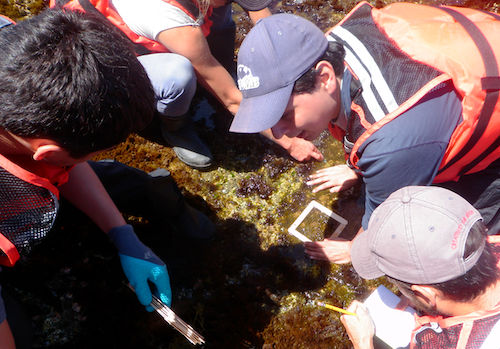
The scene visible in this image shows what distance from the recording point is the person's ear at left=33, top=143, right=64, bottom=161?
1516 millimetres

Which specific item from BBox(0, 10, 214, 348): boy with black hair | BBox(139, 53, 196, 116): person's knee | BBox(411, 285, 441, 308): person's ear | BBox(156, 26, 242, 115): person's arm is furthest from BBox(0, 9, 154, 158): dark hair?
BBox(411, 285, 441, 308): person's ear

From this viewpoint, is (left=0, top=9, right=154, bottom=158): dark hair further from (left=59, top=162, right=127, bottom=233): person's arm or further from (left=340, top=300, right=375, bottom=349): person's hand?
(left=340, top=300, right=375, bottom=349): person's hand

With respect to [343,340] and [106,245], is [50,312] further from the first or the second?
[343,340]

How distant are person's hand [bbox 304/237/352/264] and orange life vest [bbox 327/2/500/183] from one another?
3.72 feet

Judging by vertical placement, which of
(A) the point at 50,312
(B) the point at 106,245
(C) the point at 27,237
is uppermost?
(C) the point at 27,237

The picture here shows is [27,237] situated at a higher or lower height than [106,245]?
higher

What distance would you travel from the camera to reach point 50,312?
267 centimetres

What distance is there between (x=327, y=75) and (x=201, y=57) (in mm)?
1244

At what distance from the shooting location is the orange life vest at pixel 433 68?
1726 millimetres

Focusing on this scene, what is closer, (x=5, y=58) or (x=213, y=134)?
(x=5, y=58)

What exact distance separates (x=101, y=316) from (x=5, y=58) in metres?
2.15

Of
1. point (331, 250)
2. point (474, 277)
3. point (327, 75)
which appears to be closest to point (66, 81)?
point (327, 75)

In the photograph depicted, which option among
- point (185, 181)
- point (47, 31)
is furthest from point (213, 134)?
point (47, 31)

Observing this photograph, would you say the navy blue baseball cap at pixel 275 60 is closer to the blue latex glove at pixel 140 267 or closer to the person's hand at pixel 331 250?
the blue latex glove at pixel 140 267
